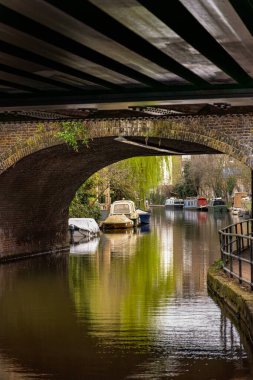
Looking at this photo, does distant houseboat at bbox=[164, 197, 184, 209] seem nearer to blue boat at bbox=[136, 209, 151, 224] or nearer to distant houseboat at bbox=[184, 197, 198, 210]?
distant houseboat at bbox=[184, 197, 198, 210]

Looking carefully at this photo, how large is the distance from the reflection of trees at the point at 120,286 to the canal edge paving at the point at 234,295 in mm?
1069

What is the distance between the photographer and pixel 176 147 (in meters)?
22.0

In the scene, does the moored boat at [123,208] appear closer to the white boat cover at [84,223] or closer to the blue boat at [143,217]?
the blue boat at [143,217]

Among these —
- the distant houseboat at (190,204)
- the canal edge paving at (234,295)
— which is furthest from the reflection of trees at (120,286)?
the distant houseboat at (190,204)

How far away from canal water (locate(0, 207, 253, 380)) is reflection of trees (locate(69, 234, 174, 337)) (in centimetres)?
2

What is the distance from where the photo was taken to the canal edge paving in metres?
11.7

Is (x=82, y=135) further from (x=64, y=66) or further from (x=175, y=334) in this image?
(x=64, y=66)

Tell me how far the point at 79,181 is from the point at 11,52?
2182 cm

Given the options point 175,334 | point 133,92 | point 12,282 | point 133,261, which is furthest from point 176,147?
point 133,92

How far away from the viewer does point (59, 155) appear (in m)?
22.3

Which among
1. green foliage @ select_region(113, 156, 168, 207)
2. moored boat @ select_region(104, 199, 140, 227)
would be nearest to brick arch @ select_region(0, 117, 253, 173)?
green foliage @ select_region(113, 156, 168, 207)

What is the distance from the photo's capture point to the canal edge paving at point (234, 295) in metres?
11.7

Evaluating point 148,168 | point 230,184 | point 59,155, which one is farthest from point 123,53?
point 230,184

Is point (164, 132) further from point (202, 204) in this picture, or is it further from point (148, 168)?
point (202, 204)
